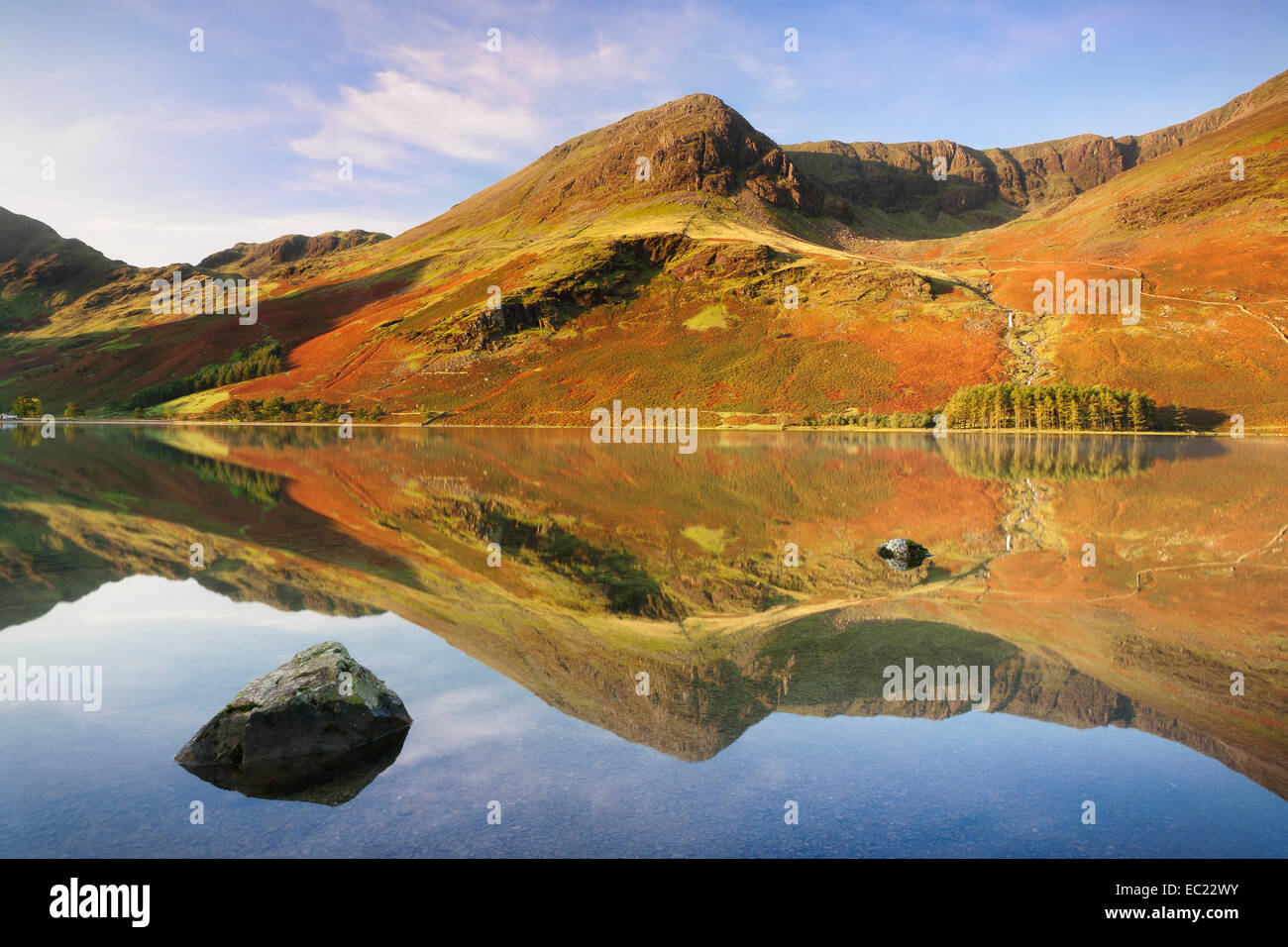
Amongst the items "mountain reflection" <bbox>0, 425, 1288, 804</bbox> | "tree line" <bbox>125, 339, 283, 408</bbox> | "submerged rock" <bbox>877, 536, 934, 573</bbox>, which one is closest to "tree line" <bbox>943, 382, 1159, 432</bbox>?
"mountain reflection" <bbox>0, 425, 1288, 804</bbox>

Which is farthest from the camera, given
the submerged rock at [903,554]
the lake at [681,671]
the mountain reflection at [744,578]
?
the submerged rock at [903,554]

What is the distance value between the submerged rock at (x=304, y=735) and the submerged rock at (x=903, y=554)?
499 inches

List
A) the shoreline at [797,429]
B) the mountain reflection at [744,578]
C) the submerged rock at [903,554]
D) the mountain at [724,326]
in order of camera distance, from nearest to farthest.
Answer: the mountain reflection at [744,578]
the submerged rock at [903,554]
the shoreline at [797,429]
the mountain at [724,326]

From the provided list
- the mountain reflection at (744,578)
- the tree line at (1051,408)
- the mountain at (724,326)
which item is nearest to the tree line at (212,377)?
the mountain at (724,326)

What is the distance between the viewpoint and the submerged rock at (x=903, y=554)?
17.8m

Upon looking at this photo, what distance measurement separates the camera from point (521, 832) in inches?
255

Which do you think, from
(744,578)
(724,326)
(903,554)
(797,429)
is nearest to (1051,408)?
(797,429)

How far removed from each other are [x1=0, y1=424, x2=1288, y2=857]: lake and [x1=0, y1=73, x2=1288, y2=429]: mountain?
3157 inches

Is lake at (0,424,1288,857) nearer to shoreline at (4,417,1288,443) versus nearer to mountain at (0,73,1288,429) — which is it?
shoreline at (4,417,1288,443)

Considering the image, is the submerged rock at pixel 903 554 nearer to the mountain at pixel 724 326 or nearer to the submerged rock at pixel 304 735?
the submerged rock at pixel 304 735

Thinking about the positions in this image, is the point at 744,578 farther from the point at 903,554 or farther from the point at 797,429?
the point at 797,429
